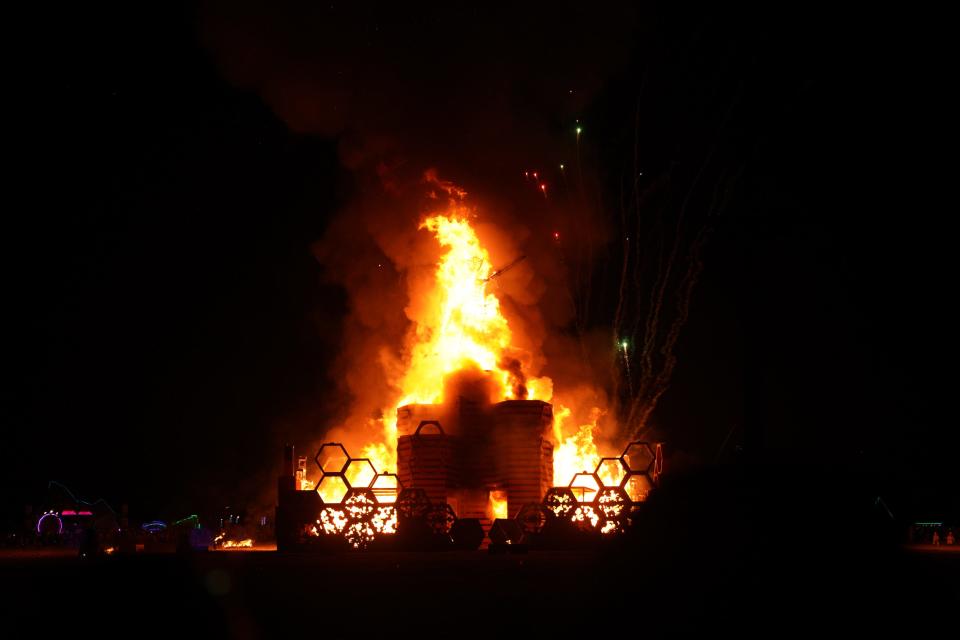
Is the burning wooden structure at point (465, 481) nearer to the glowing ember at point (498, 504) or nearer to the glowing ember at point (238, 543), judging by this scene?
the glowing ember at point (498, 504)

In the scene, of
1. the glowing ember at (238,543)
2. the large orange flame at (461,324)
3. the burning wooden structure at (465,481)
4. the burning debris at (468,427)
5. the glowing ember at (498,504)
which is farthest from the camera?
the large orange flame at (461,324)

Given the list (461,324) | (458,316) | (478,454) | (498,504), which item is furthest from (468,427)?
(458,316)

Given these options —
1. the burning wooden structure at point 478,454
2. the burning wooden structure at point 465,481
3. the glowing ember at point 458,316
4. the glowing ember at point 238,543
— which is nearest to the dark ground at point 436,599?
the burning wooden structure at point 465,481

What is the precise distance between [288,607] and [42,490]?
58.8m

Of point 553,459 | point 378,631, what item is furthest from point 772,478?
point 553,459

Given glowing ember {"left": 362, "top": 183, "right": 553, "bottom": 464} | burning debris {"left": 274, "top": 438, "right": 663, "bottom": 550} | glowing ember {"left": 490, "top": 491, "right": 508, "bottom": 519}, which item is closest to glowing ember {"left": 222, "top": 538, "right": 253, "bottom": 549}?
burning debris {"left": 274, "top": 438, "right": 663, "bottom": 550}

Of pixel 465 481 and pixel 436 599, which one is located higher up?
pixel 465 481

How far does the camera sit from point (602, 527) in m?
36.2

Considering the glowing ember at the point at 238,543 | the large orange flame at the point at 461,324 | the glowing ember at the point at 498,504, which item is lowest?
the glowing ember at the point at 238,543

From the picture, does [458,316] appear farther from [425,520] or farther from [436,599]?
[436,599]

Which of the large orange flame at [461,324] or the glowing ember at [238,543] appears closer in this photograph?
the glowing ember at [238,543]

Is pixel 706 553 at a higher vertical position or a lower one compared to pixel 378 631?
higher

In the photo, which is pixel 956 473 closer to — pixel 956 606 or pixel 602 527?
pixel 602 527

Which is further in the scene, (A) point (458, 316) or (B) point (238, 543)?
(A) point (458, 316)
